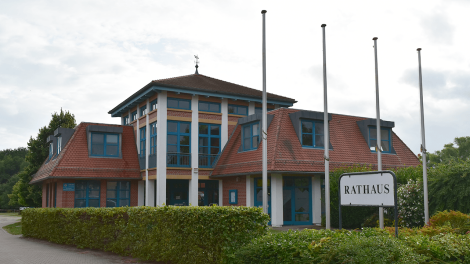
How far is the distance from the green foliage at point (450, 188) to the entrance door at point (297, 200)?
310 inches

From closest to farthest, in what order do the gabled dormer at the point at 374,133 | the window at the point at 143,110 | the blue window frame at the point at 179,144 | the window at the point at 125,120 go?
the blue window frame at the point at 179,144 < the gabled dormer at the point at 374,133 < the window at the point at 143,110 < the window at the point at 125,120

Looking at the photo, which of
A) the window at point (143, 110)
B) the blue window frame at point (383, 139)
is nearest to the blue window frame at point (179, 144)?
the window at point (143, 110)

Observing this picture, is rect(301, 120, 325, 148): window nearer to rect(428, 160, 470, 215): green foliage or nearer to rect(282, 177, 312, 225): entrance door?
rect(282, 177, 312, 225): entrance door

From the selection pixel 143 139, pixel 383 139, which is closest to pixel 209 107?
pixel 143 139

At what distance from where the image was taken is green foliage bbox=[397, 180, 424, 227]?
56.0 ft

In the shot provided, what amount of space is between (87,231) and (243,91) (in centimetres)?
1650

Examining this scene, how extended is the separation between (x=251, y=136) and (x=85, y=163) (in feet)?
34.4

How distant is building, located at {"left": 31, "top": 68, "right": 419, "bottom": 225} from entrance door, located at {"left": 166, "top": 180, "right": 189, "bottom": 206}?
7cm

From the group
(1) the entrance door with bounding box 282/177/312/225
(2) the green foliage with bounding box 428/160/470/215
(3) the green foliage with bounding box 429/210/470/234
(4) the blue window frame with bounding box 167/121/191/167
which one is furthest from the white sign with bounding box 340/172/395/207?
(4) the blue window frame with bounding box 167/121/191/167

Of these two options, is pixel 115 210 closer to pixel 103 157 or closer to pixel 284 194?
pixel 284 194

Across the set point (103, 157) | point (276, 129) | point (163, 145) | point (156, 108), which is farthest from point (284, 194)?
point (103, 157)

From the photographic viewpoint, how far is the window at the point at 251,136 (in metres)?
24.2

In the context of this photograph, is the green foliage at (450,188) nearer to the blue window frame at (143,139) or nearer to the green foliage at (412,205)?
the green foliage at (412,205)

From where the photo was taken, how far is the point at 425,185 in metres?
15.8
